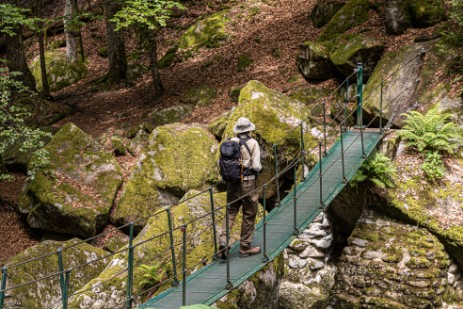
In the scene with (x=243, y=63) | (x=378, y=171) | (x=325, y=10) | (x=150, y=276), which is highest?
(x=325, y=10)

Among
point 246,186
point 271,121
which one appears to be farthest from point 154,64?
point 246,186

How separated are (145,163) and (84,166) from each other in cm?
194

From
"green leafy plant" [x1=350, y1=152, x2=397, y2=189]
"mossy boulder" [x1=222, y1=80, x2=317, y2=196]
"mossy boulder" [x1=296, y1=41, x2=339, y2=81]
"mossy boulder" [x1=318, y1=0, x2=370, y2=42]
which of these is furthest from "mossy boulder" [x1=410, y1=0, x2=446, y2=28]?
"green leafy plant" [x1=350, y1=152, x2=397, y2=189]

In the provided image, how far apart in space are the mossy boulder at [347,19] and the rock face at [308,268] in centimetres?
758

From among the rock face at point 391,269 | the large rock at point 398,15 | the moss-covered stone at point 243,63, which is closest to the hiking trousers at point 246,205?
the rock face at point 391,269

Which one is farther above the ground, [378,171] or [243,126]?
[243,126]

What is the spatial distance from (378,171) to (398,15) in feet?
20.1

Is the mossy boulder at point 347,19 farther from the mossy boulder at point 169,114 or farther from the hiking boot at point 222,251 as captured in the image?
the hiking boot at point 222,251

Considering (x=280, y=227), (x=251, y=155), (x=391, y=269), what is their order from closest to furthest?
(x=251, y=155) < (x=280, y=227) < (x=391, y=269)

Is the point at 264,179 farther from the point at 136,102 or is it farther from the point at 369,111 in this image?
the point at 136,102

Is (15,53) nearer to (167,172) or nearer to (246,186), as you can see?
(167,172)

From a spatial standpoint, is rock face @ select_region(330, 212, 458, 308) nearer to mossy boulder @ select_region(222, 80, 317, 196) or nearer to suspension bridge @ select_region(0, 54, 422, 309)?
suspension bridge @ select_region(0, 54, 422, 309)

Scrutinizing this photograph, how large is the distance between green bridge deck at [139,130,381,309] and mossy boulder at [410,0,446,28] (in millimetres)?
5170

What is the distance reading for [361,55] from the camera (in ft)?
42.7
